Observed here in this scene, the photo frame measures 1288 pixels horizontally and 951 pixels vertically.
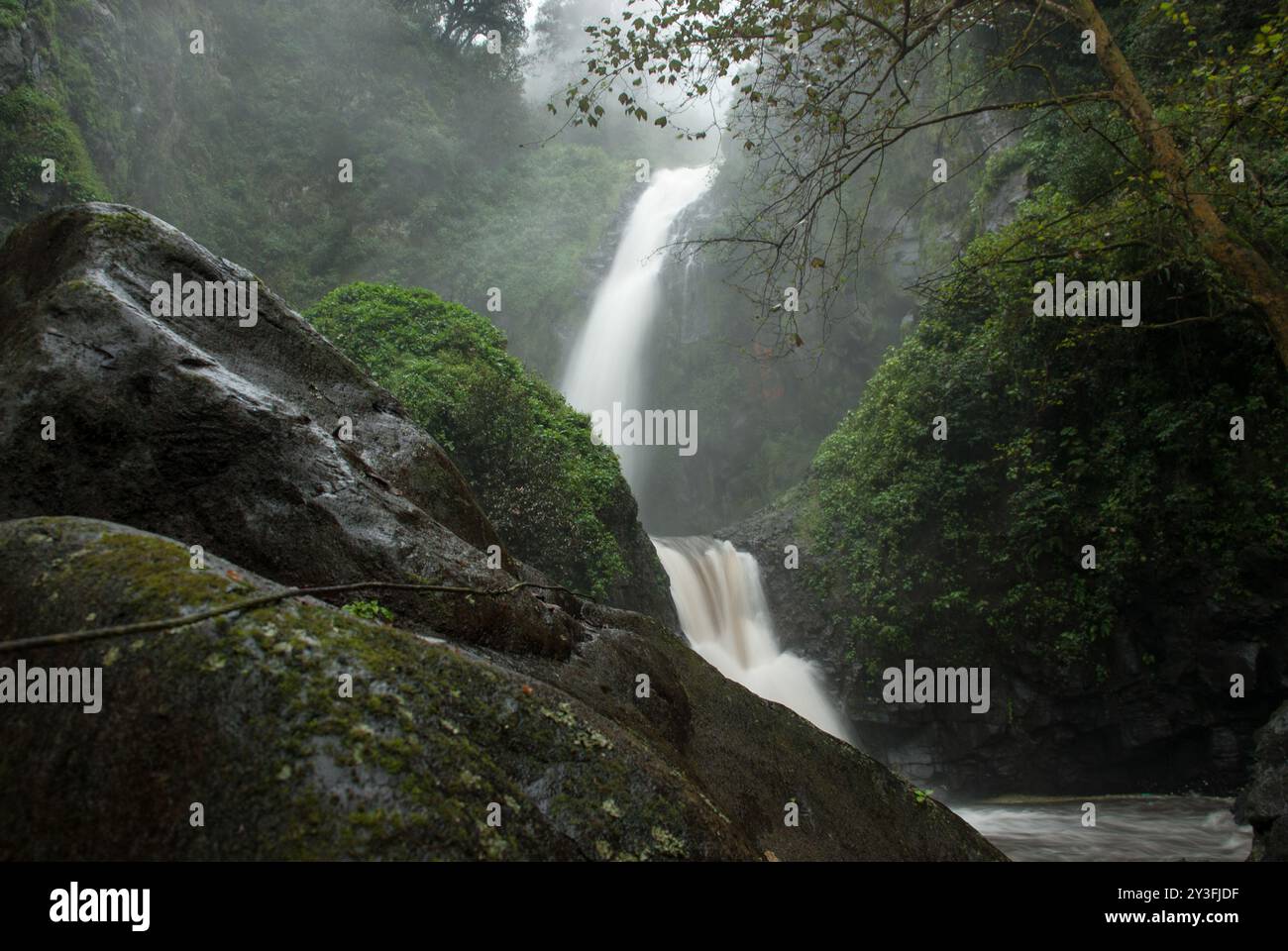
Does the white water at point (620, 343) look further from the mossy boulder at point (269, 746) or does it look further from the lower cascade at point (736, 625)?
the mossy boulder at point (269, 746)

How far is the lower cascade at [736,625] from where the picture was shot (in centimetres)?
1567

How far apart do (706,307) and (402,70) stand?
16877 mm

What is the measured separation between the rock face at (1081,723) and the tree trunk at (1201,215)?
6.86 m

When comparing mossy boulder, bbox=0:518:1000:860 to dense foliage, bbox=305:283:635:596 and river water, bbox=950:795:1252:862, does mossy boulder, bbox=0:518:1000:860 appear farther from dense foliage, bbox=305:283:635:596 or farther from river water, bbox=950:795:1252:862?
river water, bbox=950:795:1252:862

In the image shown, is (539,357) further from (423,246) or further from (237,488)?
(237,488)

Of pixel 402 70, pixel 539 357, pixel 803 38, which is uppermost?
pixel 402 70

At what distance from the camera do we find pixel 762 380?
87.9 feet

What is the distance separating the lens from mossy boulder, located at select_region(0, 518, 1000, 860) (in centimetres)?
222

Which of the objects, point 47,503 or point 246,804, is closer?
point 246,804

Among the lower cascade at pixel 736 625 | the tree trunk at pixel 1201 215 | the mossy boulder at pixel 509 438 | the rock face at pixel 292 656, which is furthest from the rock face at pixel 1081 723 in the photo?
the rock face at pixel 292 656

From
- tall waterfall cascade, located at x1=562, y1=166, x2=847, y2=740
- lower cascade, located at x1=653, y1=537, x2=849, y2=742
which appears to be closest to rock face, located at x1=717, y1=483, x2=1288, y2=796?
lower cascade, located at x1=653, y1=537, x2=849, y2=742
